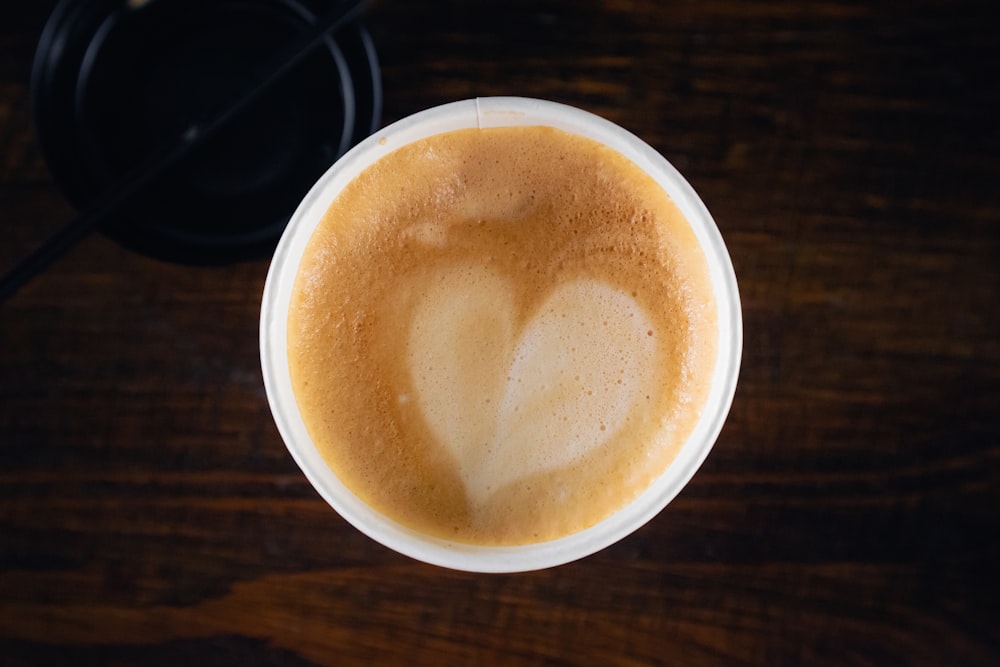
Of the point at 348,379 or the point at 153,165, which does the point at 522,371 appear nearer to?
the point at 348,379

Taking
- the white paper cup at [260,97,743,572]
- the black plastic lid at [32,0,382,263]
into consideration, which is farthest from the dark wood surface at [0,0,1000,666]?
the white paper cup at [260,97,743,572]

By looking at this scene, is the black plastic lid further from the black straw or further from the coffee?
the coffee

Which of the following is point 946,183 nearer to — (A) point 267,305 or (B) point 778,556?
(B) point 778,556

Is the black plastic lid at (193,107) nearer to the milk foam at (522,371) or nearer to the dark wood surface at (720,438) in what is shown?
the dark wood surface at (720,438)

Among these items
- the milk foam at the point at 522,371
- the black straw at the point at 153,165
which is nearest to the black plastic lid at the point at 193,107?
the black straw at the point at 153,165

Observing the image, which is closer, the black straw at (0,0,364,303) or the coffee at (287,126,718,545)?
the coffee at (287,126,718,545)

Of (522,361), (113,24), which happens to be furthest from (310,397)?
(113,24)

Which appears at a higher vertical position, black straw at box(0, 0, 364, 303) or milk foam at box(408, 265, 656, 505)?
black straw at box(0, 0, 364, 303)
